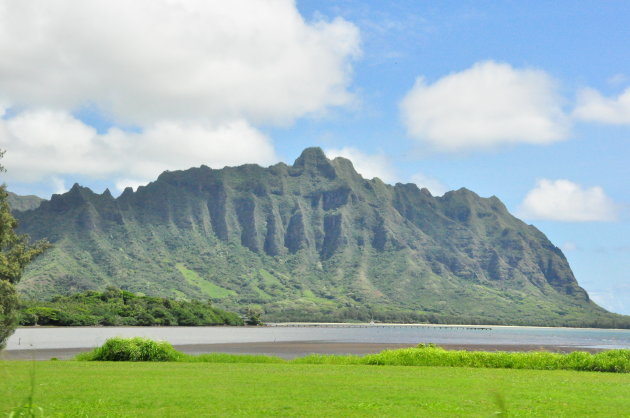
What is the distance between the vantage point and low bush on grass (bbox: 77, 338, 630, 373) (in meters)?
46.7

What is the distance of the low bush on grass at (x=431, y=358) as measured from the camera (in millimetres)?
46719

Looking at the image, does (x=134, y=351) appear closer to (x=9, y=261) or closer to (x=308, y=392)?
(x=9, y=261)

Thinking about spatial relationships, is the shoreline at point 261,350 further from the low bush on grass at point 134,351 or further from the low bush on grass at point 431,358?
the low bush on grass at point 431,358

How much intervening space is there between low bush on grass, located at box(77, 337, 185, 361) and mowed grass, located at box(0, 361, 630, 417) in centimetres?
764

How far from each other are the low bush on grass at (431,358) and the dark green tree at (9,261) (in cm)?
1262

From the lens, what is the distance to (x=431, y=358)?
49562mm

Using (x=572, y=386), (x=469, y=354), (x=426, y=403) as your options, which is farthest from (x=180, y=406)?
(x=469, y=354)

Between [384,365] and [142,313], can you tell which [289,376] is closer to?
[384,365]

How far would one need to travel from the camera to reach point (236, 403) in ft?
84.6

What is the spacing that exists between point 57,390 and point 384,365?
27.6m

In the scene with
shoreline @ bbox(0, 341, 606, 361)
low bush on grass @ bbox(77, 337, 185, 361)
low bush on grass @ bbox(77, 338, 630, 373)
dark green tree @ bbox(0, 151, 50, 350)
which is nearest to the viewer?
low bush on grass @ bbox(77, 338, 630, 373)

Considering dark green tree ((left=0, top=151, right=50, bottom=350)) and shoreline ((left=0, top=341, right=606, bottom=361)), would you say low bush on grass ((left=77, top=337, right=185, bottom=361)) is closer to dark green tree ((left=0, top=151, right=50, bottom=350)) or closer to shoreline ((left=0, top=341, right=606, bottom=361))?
dark green tree ((left=0, top=151, right=50, bottom=350))

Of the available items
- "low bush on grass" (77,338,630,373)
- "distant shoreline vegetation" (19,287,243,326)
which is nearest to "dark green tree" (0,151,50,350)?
"low bush on grass" (77,338,630,373)

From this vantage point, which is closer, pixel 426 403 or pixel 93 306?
pixel 426 403
